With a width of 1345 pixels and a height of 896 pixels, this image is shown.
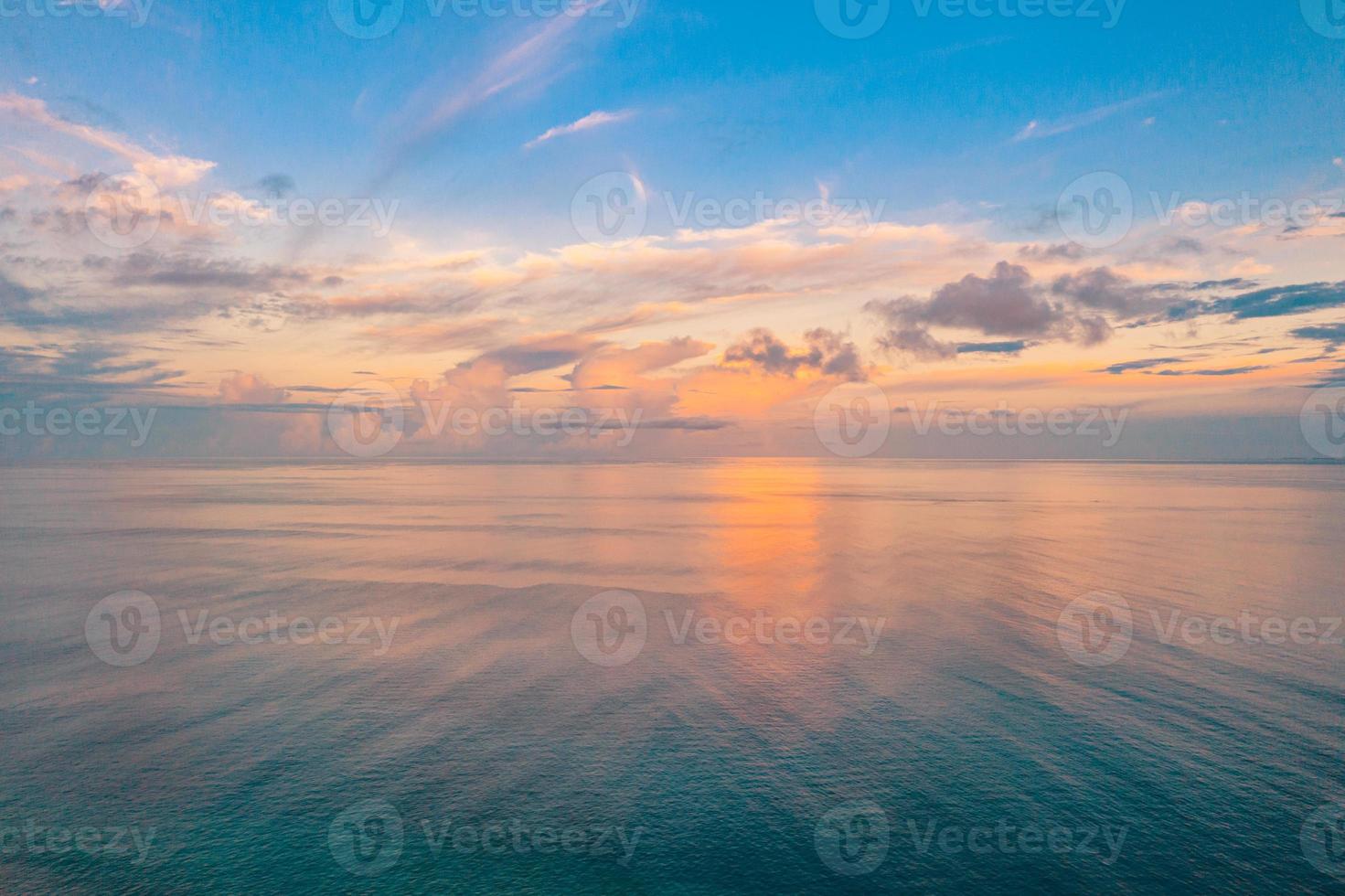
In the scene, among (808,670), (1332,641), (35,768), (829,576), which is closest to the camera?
(35,768)

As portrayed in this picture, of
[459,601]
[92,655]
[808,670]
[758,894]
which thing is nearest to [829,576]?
[808,670]

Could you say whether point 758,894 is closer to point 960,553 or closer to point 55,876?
point 55,876

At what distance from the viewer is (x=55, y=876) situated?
2794cm

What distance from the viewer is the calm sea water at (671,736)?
1150 inches

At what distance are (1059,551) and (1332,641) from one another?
153 feet

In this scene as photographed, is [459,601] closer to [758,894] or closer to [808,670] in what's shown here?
[808,670]

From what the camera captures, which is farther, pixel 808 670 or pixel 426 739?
pixel 808 670

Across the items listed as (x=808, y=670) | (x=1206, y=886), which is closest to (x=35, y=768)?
(x=808, y=670)

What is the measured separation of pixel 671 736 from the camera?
40000mm

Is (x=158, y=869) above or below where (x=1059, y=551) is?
above

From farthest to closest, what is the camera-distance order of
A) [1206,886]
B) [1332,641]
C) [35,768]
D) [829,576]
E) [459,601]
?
[829,576] < [459,601] < [1332,641] < [35,768] < [1206,886]

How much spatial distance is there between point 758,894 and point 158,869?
2349cm

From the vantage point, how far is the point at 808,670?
51.1 m

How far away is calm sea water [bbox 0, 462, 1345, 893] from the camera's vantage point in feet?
95.8
